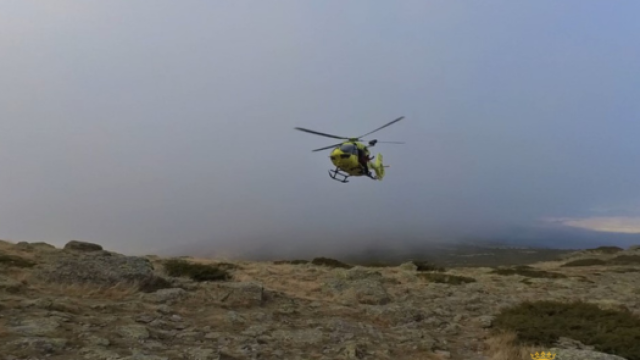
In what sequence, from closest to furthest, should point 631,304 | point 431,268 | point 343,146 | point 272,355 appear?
point 272,355 → point 631,304 → point 343,146 → point 431,268

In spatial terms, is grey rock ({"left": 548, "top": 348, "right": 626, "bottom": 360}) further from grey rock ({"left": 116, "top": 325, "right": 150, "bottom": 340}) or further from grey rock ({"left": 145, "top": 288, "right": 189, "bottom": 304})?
grey rock ({"left": 145, "top": 288, "right": 189, "bottom": 304})

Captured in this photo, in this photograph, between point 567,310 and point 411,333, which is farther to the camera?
point 567,310

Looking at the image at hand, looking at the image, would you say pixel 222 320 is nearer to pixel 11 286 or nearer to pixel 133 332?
pixel 133 332

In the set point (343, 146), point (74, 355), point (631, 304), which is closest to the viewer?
point (74, 355)

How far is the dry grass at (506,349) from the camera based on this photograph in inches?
370

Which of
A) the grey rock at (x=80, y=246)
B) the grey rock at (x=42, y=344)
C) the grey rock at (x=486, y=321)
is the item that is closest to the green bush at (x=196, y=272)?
the grey rock at (x=80, y=246)

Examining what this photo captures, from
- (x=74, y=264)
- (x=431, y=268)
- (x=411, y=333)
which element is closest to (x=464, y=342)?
(x=411, y=333)

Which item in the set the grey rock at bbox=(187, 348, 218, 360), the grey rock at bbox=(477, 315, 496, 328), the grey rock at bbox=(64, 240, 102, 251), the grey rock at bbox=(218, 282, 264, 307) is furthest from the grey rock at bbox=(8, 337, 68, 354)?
the grey rock at bbox=(64, 240, 102, 251)

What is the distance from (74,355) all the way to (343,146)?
23.3 meters

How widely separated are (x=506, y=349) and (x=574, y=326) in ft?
9.58

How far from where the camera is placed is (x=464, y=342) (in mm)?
11531

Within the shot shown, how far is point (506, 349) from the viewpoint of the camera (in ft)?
32.8

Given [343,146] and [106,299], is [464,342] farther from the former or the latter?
[343,146]

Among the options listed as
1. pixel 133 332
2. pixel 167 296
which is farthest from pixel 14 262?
pixel 133 332
